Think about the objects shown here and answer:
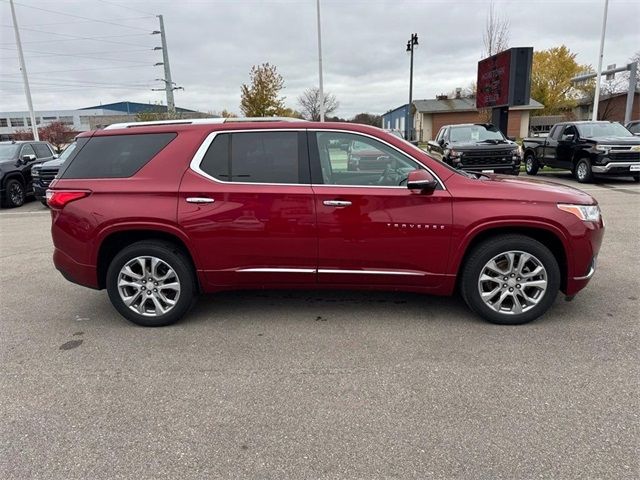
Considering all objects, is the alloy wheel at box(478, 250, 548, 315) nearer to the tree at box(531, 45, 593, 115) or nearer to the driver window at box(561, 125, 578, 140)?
the driver window at box(561, 125, 578, 140)

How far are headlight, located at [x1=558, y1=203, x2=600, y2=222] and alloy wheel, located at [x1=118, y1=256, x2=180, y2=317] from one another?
3.40m

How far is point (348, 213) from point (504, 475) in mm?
2191

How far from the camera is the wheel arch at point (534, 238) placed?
381 centimetres

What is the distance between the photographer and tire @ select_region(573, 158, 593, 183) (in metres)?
13.1

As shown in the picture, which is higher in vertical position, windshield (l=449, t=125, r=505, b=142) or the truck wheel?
windshield (l=449, t=125, r=505, b=142)

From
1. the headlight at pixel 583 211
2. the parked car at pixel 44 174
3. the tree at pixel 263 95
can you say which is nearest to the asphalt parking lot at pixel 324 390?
the headlight at pixel 583 211

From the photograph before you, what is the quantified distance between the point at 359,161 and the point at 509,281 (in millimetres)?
1653

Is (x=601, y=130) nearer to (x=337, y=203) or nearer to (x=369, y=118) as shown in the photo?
(x=337, y=203)

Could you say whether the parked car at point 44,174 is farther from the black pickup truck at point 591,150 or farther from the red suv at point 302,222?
the black pickup truck at point 591,150

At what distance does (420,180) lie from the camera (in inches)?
143

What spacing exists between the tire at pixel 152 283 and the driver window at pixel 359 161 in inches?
59.8

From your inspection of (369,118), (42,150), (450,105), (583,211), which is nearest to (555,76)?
(450,105)

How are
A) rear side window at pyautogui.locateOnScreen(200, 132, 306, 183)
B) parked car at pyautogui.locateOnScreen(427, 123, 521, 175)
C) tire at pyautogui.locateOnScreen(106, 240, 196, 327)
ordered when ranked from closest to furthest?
rear side window at pyautogui.locateOnScreen(200, 132, 306, 183)
tire at pyautogui.locateOnScreen(106, 240, 196, 327)
parked car at pyautogui.locateOnScreen(427, 123, 521, 175)

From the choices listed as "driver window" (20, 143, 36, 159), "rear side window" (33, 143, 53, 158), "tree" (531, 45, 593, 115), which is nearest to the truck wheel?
"rear side window" (33, 143, 53, 158)
